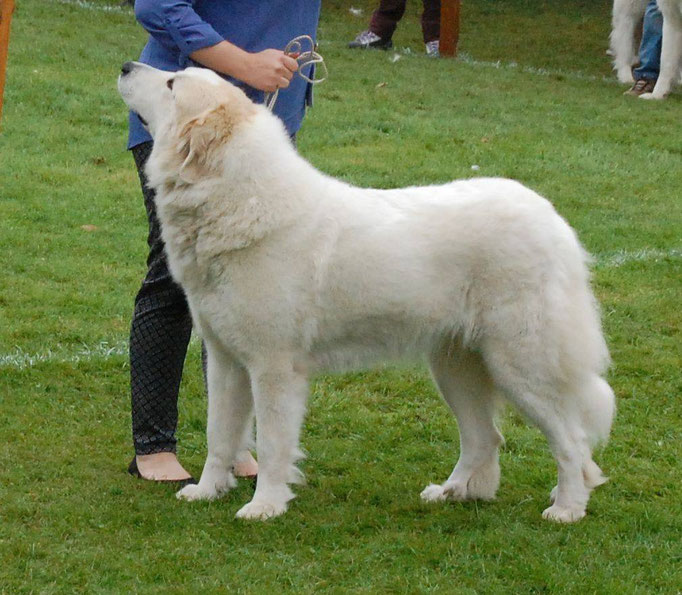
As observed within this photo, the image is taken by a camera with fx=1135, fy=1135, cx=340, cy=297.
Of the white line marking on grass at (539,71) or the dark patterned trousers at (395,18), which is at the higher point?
the dark patterned trousers at (395,18)

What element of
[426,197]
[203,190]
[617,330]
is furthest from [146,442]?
[617,330]

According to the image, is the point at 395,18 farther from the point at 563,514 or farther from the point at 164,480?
the point at 563,514

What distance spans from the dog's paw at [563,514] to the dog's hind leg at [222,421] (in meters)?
1.19

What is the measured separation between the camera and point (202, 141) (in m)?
3.89

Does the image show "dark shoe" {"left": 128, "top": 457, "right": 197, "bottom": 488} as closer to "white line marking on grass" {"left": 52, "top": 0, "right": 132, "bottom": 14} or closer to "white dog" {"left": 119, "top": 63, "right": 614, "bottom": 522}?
"white dog" {"left": 119, "top": 63, "right": 614, "bottom": 522}

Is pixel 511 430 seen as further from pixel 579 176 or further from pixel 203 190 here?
pixel 579 176

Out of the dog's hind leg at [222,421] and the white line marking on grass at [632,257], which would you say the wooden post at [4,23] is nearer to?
the dog's hind leg at [222,421]

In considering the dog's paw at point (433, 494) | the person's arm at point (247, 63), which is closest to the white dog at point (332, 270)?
the person's arm at point (247, 63)

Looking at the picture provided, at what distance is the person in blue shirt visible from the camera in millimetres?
4082

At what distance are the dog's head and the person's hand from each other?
105mm

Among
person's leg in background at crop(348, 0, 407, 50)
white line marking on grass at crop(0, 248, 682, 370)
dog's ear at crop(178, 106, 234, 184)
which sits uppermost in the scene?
dog's ear at crop(178, 106, 234, 184)

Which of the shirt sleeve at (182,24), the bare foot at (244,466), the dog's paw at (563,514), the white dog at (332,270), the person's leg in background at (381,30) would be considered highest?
the shirt sleeve at (182,24)

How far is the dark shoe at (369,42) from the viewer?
43.5ft

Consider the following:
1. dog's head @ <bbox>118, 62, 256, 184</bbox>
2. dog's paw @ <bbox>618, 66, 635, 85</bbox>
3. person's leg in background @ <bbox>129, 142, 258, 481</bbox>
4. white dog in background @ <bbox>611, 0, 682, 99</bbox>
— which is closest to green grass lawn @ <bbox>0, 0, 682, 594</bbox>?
person's leg in background @ <bbox>129, 142, 258, 481</bbox>
